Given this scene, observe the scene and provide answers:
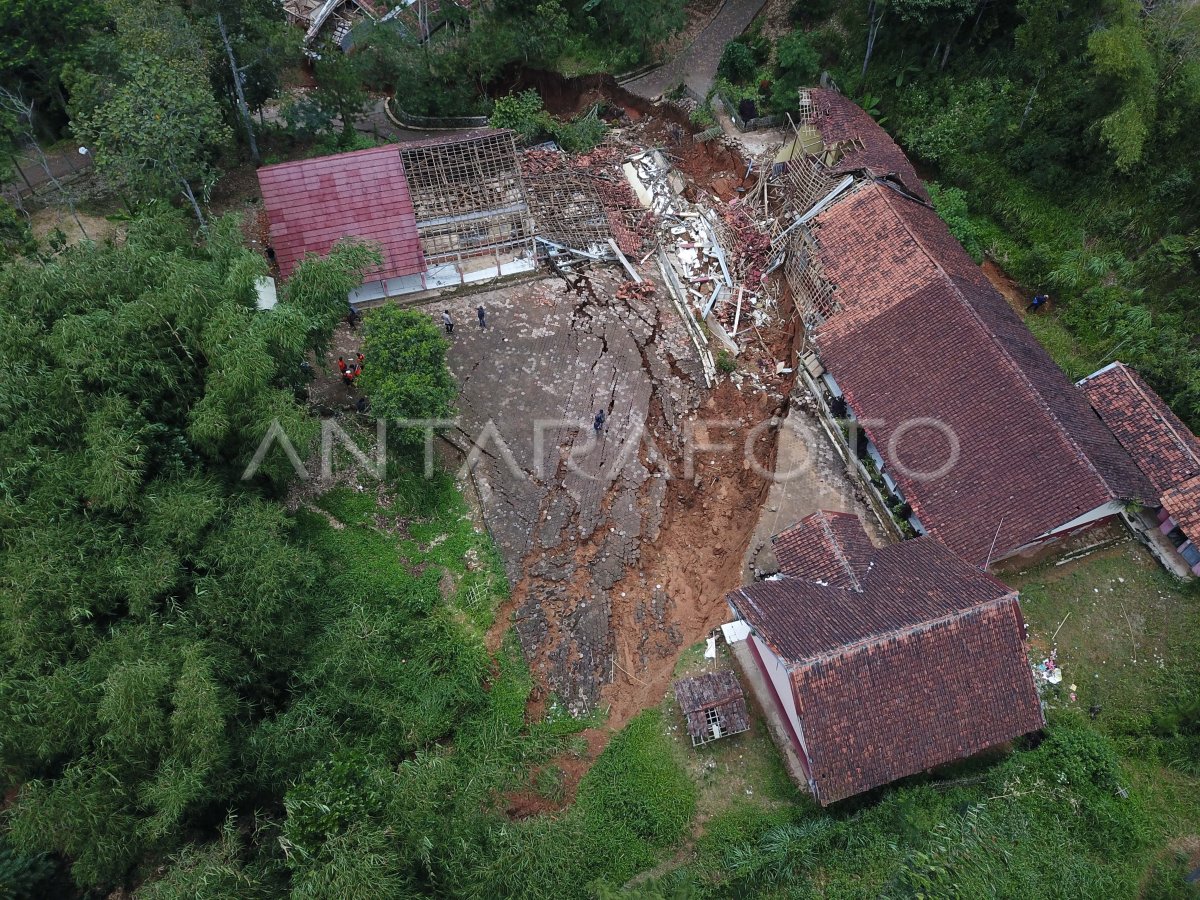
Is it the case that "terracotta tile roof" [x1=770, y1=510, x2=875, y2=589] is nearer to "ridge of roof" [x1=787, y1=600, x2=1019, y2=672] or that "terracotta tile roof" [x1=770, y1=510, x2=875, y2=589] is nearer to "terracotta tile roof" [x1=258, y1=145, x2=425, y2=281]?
"ridge of roof" [x1=787, y1=600, x2=1019, y2=672]

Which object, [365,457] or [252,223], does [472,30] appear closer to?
[252,223]

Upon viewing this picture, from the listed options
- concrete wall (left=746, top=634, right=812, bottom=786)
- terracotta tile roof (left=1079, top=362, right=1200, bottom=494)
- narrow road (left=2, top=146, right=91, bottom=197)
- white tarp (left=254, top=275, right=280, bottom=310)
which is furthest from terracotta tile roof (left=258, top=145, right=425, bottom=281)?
terracotta tile roof (left=1079, top=362, right=1200, bottom=494)

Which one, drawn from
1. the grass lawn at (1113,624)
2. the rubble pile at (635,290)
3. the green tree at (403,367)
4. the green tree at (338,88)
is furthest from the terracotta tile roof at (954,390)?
the green tree at (338,88)

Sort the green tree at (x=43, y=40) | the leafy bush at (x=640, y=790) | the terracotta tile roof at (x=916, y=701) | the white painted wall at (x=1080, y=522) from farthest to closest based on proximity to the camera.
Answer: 1. the green tree at (x=43, y=40)
2. the white painted wall at (x=1080, y=522)
3. the leafy bush at (x=640, y=790)
4. the terracotta tile roof at (x=916, y=701)

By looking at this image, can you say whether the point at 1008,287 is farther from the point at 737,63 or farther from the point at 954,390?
the point at 737,63

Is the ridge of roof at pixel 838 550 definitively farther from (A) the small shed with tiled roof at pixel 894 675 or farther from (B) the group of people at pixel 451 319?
(B) the group of people at pixel 451 319

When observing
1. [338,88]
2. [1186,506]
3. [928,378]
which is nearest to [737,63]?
[338,88]
